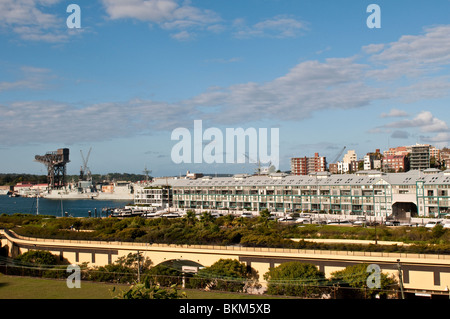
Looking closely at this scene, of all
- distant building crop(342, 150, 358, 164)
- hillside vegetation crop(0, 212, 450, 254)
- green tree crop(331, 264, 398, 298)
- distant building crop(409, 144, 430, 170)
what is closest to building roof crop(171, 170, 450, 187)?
hillside vegetation crop(0, 212, 450, 254)

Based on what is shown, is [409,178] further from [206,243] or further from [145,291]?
[145,291]

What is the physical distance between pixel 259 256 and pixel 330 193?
134 feet

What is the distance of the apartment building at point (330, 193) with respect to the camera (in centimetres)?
5641

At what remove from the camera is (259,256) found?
2698cm

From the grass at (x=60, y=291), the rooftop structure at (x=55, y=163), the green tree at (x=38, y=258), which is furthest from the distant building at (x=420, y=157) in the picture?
the rooftop structure at (x=55, y=163)

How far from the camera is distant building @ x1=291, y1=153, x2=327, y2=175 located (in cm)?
14438

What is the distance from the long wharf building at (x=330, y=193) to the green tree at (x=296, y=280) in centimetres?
3722

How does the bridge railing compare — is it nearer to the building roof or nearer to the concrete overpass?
the concrete overpass

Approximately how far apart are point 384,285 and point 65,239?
24413 millimetres

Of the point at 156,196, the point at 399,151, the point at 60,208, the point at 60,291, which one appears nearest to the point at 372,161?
the point at 399,151

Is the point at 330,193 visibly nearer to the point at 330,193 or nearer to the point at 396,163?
the point at 330,193

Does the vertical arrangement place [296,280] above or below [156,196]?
below

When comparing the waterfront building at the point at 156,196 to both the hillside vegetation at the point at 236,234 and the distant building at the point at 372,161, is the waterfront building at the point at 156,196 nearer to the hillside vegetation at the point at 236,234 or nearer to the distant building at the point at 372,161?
the hillside vegetation at the point at 236,234
